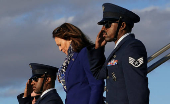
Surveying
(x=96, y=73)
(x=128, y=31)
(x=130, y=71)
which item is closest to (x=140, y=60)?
(x=130, y=71)

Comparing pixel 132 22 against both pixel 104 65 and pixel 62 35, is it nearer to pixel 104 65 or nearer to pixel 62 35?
pixel 104 65

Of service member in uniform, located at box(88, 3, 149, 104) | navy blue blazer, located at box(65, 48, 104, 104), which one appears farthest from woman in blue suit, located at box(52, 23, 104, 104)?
service member in uniform, located at box(88, 3, 149, 104)

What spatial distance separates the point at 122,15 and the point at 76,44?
146 centimetres

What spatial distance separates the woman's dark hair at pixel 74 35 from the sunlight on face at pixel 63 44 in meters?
0.05

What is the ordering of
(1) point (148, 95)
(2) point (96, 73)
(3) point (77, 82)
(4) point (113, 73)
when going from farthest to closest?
(3) point (77, 82) < (2) point (96, 73) < (4) point (113, 73) < (1) point (148, 95)

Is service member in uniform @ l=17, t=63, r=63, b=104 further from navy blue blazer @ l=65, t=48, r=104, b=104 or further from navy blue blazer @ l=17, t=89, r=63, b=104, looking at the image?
navy blue blazer @ l=65, t=48, r=104, b=104

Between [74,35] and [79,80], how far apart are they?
72 cm

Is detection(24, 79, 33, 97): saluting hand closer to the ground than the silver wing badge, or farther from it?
closer to the ground

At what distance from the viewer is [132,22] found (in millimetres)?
4754

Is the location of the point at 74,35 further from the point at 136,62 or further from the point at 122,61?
the point at 136,62

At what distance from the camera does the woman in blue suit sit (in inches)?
223

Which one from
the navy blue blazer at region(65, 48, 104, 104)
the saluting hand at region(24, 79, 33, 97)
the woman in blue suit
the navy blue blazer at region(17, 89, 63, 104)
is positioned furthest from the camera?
the saluting hand at region(24, 79, 33, 97)

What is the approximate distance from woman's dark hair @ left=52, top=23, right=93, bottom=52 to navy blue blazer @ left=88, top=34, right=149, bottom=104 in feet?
4.27

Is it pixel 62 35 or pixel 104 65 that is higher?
pixel 62 35
